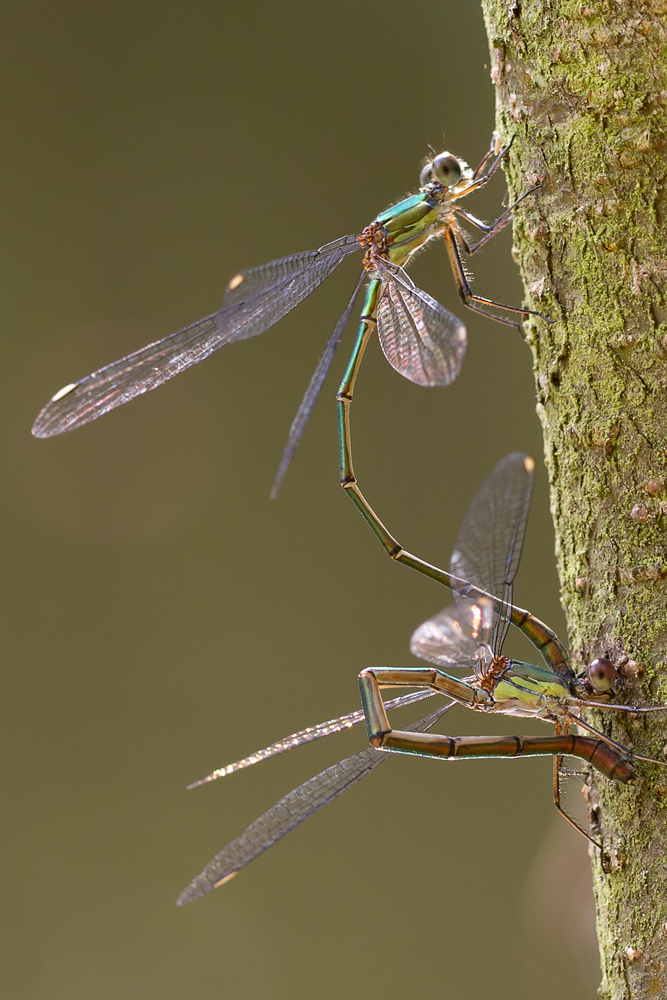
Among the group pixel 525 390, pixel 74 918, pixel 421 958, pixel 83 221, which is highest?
pixel 83 221

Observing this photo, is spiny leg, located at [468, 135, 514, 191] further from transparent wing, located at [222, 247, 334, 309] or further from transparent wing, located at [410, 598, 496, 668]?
transparent wing, located at [410, 598, 496, 668]

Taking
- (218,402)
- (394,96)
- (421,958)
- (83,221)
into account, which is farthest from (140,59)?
(421,958)

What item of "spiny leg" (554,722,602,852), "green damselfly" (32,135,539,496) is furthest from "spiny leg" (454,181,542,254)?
"spiny leg" (554,722,602,852)

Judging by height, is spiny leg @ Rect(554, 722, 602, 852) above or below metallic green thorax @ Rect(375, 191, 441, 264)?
below

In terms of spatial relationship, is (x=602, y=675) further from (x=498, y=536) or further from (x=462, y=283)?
(x=462, y=283)

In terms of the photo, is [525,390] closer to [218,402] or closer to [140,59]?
[218,402]

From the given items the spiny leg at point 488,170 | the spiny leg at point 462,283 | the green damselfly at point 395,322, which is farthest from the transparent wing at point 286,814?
the spiny leg at point 488,170

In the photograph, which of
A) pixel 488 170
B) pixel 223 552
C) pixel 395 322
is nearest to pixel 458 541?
pixel 395 322
